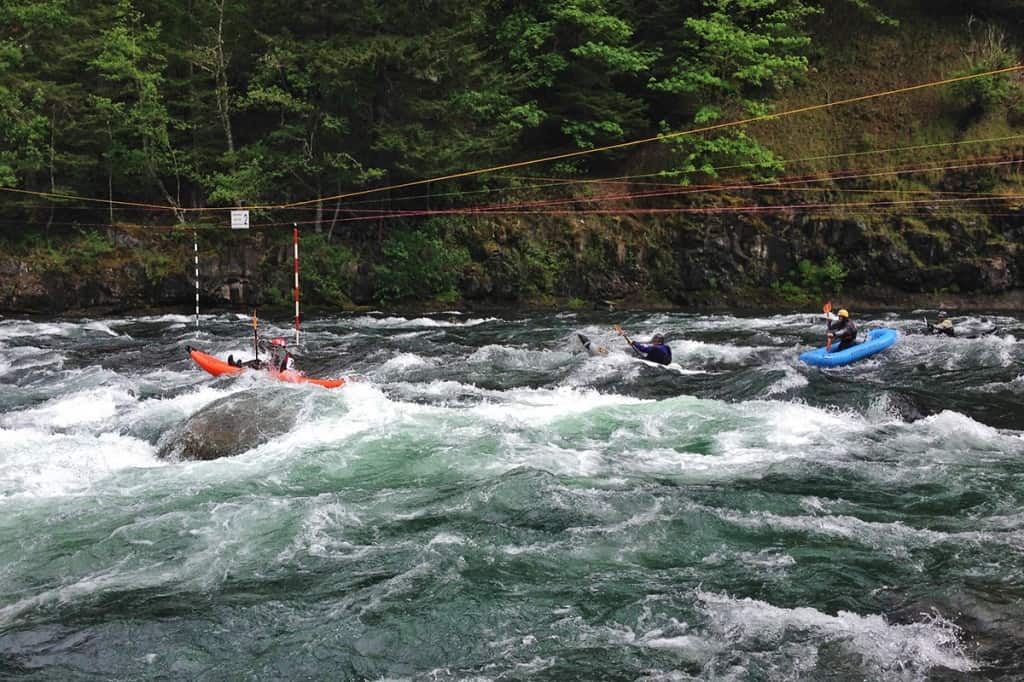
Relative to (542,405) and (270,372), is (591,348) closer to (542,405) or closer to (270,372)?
(542,405)

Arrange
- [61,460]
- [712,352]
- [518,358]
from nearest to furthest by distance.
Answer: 1. [61,460]
2. [518,358]
3. [712,352]

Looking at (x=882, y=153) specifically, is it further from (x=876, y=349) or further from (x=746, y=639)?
(x=746, y=639)

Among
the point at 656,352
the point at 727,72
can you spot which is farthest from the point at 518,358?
the point at 727,72

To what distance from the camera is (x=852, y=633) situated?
5.27 metres

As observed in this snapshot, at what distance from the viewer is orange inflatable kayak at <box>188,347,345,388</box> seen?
1200 cm

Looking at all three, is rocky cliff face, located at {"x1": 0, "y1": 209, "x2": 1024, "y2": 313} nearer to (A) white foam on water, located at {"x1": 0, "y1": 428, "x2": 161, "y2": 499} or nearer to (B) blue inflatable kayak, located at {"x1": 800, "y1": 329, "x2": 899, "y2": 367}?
(B) blue inflatable kayak, located at {"x1": 800, "y1": 329, "x2": 899, "y2": 367}

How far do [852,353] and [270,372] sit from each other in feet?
29.3

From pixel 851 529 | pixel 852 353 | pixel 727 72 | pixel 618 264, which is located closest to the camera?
pixel 851 529

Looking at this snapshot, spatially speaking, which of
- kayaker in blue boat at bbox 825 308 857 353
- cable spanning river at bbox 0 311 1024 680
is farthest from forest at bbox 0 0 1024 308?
cable spanning river at bbox 0 311 1024 680

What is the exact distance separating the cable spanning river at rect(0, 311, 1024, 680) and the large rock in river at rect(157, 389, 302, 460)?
9 centimetres

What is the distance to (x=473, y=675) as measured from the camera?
16.6ft

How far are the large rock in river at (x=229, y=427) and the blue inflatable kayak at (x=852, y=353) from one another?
8028mm

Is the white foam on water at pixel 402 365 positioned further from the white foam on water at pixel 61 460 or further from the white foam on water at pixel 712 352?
the white foam on water at pixel 61 460

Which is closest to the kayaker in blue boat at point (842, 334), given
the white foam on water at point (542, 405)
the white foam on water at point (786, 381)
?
the white foam on water at point (786, 381)
